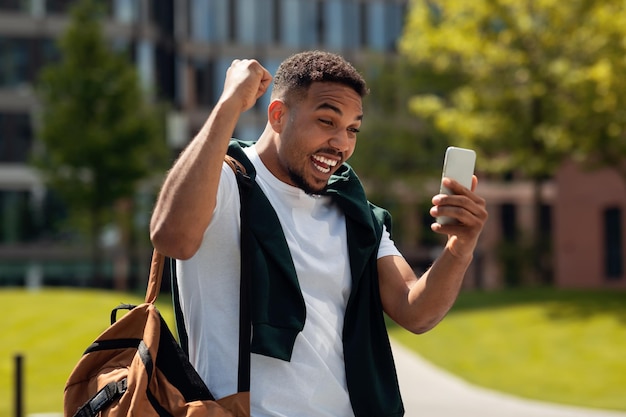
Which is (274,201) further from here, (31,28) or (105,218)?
(31,28)

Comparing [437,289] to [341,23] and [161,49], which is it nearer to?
[161,49]

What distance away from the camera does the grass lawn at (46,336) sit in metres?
14.0

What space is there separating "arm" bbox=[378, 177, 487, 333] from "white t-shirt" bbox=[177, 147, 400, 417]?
146mm

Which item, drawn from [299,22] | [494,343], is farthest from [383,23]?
[494,343]

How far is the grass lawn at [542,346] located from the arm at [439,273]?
10.8 meters

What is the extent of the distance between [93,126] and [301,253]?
93.9 feet

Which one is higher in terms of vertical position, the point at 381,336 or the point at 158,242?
the point at 158,242

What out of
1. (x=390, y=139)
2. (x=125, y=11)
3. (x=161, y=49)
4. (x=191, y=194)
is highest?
(x=125, y=11)

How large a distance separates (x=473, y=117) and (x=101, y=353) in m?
23.8

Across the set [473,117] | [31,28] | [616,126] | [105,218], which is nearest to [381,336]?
[616,126]

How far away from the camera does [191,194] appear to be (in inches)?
94.0

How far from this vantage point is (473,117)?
25.9 meters

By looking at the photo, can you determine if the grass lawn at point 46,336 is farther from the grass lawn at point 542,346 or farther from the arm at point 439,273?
the arm at point 439,273

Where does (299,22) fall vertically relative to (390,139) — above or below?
above
